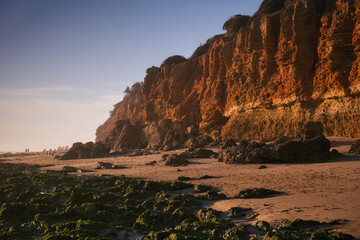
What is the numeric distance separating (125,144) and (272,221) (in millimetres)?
34710

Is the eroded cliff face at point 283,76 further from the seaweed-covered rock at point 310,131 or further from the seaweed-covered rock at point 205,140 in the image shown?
the seaweed-covered rock at point 310,131

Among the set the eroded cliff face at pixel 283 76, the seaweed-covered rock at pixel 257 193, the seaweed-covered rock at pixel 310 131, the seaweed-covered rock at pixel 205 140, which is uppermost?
the eroded cliff face at pixel 283 76

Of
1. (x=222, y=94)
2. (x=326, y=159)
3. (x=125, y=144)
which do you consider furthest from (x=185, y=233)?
(x=125, y=144)

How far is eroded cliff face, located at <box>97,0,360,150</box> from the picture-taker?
19.8 meters

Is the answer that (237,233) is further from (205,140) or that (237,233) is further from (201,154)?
(205,140)

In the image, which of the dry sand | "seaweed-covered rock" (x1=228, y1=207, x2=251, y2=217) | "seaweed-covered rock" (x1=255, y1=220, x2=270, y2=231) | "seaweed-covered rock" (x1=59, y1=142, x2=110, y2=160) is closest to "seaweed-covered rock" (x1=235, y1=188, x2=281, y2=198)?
the dry sand

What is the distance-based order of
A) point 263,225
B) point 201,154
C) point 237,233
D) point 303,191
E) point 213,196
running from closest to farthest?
1. point 237,233
2. point 263,225
3. point 303,191
4. point 213,196
5. point 201,154

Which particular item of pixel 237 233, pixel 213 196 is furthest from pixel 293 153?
pixel 237 233

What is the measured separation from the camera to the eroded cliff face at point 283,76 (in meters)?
19.8

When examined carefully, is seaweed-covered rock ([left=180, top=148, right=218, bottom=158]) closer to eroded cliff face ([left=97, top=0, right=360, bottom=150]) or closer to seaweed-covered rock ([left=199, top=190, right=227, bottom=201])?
eroded cliff face ([left=97, top=0, right=360, bottom=150])

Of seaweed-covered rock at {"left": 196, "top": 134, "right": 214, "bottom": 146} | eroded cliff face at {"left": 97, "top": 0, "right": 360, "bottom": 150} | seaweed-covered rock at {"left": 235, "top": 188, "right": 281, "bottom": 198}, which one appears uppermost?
eroded cliff face at {"left": 97, "top": 0, "right": 360, "bottom": 150}

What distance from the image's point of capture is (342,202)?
6156 mm

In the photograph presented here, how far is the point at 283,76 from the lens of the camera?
2484 centimetres

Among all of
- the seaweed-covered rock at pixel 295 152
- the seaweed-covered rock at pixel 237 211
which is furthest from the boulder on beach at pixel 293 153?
the seaweed-covered rock at pixel 237 211
